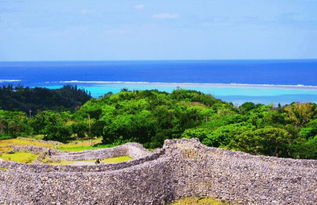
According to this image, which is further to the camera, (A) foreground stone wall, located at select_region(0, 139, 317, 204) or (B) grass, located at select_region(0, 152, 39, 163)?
(B) grass, located at select_region(0, 152, 39, 163)

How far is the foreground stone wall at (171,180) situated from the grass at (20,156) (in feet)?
35.2

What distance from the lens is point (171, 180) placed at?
22703mm

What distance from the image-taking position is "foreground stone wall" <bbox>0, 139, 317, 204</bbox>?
19.1 metres

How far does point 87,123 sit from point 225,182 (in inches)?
1382

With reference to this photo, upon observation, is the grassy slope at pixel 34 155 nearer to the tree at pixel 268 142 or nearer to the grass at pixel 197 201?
the tree at pixel 268 142

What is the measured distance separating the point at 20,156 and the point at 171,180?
17.1 meters

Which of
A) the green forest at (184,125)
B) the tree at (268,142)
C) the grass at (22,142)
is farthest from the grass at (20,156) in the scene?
the tree at (268,142)

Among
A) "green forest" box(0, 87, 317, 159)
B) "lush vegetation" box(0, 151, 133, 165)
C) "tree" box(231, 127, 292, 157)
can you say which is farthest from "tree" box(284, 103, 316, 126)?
"lush vegetation" box(0, 151, 133, 165)

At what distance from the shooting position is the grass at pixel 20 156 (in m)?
33.0

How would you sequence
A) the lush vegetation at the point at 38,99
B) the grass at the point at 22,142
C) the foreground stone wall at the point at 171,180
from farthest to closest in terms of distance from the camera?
the lush vegetation at the point at 38,99 < the grass at the point at 22,142 < the foreground stone wall at the point at 171,180

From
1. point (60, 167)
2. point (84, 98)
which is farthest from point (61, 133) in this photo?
point (84, 98)

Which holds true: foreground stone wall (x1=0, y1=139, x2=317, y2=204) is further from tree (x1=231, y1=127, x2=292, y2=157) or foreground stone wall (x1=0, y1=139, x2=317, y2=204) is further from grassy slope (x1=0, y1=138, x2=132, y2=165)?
tree (x1=231, y1=127, x2=292, y2=157)

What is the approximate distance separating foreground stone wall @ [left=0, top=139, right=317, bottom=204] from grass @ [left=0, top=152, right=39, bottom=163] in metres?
10.7

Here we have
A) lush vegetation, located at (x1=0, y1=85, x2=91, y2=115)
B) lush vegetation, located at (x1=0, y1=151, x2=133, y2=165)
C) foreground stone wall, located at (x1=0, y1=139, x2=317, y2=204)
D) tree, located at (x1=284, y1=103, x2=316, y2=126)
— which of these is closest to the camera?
foreground stone wall, located at (x1=0, y1=139, x2=317, y2=204)
